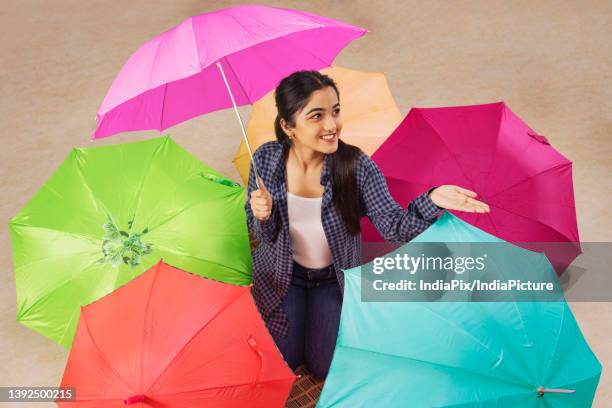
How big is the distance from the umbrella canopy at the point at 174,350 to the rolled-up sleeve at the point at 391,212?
0.44 meters

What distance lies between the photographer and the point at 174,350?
1.74 meters

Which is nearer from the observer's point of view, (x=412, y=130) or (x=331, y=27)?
(x=331, y=27)

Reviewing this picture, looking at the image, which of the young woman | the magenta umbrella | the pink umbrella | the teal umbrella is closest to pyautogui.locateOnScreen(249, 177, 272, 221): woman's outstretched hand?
the young woman

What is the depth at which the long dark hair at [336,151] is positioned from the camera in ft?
6.31

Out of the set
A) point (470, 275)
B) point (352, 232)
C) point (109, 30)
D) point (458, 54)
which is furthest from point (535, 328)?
point (109, 30)

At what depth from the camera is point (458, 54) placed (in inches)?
146

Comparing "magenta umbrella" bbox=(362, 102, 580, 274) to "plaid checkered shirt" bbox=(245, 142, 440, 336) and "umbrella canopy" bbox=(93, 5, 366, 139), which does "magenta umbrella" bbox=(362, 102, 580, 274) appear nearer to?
"plaid checkered shirt" bbox=(245, 142, 440, 336)

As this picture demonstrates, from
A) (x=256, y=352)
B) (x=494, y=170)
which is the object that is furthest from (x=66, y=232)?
(x=494, y=170)

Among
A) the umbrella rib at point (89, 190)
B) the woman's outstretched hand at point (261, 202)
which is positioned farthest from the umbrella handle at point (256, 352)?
the umbrella rib at point (89, 190)

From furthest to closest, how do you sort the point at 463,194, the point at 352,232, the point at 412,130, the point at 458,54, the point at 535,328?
the point at 458,54 → the point at 412,130 → the point at 352,232 → the point at 463,194 → the point at 535,328

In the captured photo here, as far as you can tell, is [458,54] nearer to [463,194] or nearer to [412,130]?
[412,130]

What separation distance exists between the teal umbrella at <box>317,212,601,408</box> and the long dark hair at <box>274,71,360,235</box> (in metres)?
0.40

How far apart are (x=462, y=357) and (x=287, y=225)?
728 mm

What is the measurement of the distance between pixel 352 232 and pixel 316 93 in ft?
1.43
